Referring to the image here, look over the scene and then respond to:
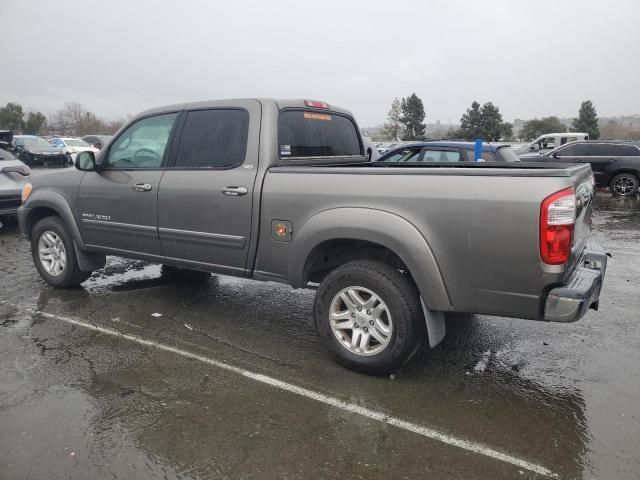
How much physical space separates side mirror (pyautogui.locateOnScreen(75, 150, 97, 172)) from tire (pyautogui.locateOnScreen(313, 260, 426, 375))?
109 inches

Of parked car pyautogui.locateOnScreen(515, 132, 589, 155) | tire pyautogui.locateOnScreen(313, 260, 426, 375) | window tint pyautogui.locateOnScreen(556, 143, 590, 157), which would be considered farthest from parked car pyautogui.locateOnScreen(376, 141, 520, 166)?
parked car pyautogui.locateOnScreen(515, 132, 589, 155)

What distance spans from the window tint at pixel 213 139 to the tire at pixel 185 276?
5.94 ft

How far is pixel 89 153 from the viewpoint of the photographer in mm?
4758

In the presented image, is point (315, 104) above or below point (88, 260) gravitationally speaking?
above

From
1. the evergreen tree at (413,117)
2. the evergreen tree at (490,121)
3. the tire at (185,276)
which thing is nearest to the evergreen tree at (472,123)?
the evergreen tree at (490,121)

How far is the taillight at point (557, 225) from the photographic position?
2754 mm

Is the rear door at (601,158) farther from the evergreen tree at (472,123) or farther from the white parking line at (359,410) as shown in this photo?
the evergreen tree at (472,123)

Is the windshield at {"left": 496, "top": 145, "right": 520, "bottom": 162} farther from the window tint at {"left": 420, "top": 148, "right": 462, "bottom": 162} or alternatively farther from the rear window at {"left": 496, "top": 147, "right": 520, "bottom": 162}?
the window tint at {"left": 420, "top": 148, "right": 462, "bottom": 162}

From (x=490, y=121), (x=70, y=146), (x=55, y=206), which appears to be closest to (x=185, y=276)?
(x=55, y=206)

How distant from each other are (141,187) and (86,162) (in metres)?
0.78

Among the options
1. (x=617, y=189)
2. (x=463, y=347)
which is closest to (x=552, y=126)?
(x=617, y=189)

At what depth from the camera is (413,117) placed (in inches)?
2114

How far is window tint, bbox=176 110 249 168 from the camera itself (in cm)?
406

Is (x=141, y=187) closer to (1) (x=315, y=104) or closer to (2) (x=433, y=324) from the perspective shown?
(1) (x=315, y=104)
